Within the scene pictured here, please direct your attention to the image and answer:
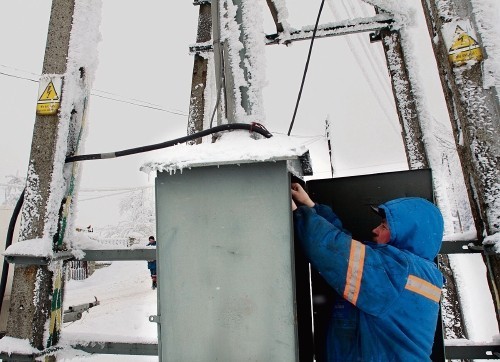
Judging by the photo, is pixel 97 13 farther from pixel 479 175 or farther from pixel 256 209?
pixel 479 175

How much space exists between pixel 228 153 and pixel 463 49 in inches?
55.7

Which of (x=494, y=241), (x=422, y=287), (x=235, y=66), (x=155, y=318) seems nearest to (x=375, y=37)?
(x=235, y=66)

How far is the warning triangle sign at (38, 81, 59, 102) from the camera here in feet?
7.79

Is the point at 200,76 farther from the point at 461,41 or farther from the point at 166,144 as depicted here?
the point at 461,41

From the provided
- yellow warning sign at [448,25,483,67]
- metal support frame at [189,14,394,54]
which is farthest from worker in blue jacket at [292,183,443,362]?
metal support frame at [189,14,394,54]

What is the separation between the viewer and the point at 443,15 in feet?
6.43

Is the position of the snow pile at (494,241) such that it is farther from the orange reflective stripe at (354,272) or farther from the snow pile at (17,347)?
the snow pile at (17,347)

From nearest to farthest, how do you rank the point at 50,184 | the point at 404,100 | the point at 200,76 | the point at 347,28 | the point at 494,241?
the point at 494,241
the point at 50,184
the point at 347,28
the point at 404,100
the point at 200,76

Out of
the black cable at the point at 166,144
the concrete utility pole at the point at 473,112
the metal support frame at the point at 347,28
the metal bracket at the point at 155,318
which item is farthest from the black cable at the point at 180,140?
the metal support frame at the point at 347,28

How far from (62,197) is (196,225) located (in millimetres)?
1321

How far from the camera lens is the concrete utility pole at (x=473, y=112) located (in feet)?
5.91

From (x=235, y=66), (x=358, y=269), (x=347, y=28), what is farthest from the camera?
(x=347, y=28)

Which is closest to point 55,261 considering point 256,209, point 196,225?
point 196,225

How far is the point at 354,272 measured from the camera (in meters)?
1.46
